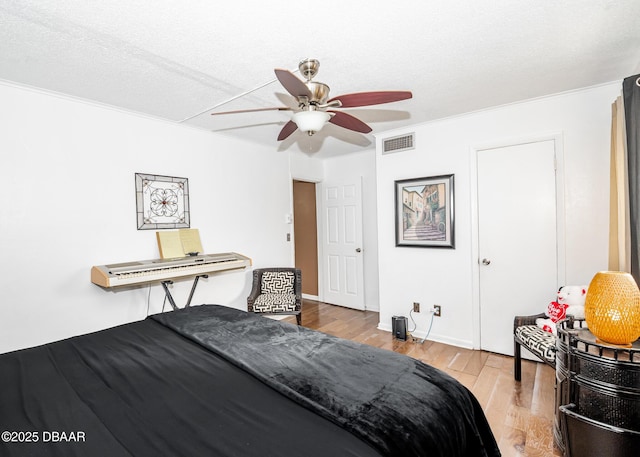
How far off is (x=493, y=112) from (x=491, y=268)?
1544 millimetres

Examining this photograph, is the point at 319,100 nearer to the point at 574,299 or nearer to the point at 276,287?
the point at 574,299

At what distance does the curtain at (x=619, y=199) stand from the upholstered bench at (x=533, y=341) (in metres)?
0.70

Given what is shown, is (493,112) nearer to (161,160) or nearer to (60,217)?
(161,160)

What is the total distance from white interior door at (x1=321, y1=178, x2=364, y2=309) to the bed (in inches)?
130

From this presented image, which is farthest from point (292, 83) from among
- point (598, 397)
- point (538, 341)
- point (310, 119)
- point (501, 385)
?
point (501, 385)

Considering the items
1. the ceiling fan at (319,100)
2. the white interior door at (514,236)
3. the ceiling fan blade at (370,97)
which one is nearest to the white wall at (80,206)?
the ceiling fan at (319,100)

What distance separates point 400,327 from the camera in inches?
141

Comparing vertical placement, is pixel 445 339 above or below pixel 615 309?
below

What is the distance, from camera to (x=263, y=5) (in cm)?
158

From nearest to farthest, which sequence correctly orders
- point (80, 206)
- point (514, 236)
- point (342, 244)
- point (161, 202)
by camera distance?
1. point (80, 206)
2. point (514, 236)
3. point (161, 202)
4. point (342, 244)

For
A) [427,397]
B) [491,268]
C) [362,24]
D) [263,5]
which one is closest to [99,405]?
[427,397]

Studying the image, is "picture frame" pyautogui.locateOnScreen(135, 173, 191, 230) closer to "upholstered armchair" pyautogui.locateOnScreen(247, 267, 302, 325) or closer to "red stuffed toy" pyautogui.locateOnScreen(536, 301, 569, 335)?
"upholstered armchair" pyautogui.locateOnScreen(247, 267, 302, 325)

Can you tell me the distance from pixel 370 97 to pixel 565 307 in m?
2.20

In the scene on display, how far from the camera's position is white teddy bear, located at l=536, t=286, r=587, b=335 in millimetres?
2211
